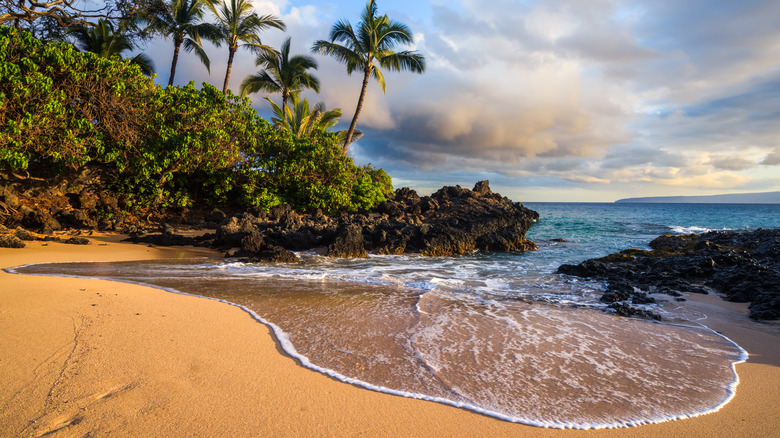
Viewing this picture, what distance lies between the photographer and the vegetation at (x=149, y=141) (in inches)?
406

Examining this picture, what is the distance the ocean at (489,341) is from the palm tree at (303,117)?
17.9 m

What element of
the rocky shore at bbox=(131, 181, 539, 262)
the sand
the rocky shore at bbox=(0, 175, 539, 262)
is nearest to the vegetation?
the rocky shore at bbox=(0, 175, 539, 262)

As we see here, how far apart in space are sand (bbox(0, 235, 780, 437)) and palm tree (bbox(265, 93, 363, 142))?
72.2 ft

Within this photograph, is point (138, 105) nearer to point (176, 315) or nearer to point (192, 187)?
point (192, 187)

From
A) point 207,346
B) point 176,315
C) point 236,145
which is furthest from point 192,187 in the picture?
point 207,346

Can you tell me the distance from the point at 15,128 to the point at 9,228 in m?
3.40

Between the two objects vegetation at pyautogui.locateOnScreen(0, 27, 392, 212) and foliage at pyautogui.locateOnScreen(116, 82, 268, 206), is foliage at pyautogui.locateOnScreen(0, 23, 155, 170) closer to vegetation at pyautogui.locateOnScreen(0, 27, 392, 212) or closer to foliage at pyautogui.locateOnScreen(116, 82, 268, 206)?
vegetation at pyautogui.locateOnScreen(0, 27, 392, 212)

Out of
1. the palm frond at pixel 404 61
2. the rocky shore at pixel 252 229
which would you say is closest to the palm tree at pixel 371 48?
the palm frond at pixel 404 61

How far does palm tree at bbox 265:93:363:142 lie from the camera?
25.1 meters

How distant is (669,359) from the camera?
407 centimetres

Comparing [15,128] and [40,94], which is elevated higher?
[40,94]

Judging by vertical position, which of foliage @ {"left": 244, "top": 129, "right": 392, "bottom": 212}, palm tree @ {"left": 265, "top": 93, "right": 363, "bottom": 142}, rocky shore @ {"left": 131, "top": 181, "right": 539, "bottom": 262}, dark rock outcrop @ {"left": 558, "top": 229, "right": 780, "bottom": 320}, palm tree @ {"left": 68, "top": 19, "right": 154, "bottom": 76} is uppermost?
palm tree @ {"left": 68, "top": 19, "right": 154, "bottom": 76}

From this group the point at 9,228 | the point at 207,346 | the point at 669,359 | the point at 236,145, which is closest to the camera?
the point at 207,346

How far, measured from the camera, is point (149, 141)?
1348 cm
